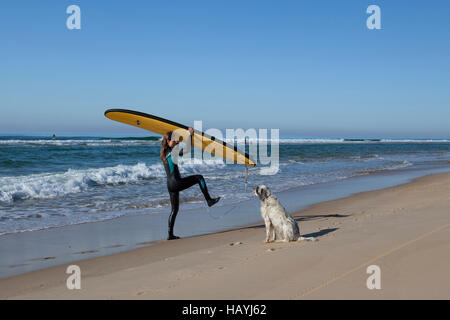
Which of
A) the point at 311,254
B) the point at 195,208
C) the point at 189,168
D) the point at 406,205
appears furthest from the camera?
the point at 189,168

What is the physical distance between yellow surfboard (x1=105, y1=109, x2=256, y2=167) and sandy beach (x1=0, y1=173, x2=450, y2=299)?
5.55ft

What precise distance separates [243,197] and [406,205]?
4734mm

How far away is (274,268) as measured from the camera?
484 cm

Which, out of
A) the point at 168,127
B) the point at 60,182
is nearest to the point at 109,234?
the point at 168,127

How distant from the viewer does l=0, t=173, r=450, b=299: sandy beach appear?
13.1ft

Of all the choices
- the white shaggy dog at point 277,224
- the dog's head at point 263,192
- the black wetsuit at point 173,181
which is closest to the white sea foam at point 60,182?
the black wetsuit at point 173,181

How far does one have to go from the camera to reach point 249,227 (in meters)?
8.48

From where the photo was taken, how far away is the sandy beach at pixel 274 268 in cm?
400

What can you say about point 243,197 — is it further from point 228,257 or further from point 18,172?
point 18,172

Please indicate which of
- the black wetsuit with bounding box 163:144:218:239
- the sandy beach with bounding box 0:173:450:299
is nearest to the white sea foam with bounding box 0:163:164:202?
the black wetsuit with bounding box 163:144:218:239

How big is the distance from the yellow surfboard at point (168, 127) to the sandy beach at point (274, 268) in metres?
1.69

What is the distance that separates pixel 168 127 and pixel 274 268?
13.5ft

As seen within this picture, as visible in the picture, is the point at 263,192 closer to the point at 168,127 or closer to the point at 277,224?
the point at 277,224
